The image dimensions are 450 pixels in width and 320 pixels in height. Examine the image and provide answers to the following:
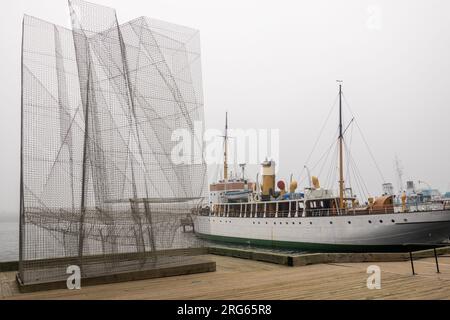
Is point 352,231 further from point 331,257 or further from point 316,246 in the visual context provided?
point 331,257

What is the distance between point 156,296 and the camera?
17.7ft

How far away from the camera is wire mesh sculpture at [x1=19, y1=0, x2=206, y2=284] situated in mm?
6953

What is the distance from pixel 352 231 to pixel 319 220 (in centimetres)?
229

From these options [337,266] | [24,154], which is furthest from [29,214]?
[337,266]

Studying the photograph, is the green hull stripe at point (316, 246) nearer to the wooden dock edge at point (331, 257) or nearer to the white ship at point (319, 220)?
the white ship at point (319, 220)

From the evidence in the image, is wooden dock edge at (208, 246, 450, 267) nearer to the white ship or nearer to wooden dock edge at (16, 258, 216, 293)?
wooden dock edge at (16, 258, 216, 293)

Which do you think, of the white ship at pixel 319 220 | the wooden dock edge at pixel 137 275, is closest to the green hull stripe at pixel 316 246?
the white ship at pixel 319 220

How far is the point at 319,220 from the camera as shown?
24.4 m

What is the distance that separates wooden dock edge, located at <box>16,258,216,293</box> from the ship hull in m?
9.86

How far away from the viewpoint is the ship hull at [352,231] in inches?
826

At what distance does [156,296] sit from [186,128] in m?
4.09

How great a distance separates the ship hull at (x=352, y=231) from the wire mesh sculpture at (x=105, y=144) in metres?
9.78

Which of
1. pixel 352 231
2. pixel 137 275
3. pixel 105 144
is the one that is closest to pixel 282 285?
pixel 137 275

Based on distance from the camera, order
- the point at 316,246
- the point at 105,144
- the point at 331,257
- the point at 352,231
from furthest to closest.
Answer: the point at 316,246 → the point at 352,231 → the point at 331,257 → the point at 105,144
